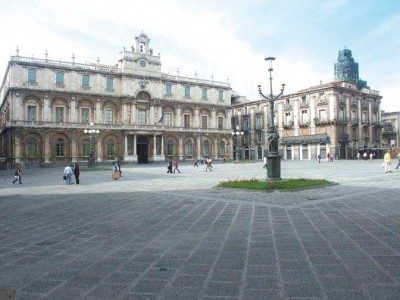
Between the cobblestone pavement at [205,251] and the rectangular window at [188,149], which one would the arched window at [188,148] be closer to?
the rectangular window at [188,149]

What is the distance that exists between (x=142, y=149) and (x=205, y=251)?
4564 cm

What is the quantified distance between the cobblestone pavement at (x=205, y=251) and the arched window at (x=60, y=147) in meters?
35.7

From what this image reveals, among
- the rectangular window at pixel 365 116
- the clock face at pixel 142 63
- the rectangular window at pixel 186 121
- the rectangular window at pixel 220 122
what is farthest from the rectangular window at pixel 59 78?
the rectangular window at pixel 365 116

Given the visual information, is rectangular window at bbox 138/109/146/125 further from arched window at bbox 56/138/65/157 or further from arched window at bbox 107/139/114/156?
arched window at bbox 56/138/65/157

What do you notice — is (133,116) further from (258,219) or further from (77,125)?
(258,219)

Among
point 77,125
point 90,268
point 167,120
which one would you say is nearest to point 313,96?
point 167,120

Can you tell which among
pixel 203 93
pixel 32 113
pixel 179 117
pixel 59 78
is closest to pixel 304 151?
pixel 203 93

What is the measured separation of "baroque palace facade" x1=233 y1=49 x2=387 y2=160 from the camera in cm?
5222

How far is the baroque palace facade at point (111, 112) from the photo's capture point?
4103cm

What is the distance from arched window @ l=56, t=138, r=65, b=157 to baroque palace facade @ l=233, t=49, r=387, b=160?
1377 inches

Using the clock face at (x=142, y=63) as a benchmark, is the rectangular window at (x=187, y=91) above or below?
below

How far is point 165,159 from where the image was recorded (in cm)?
5056

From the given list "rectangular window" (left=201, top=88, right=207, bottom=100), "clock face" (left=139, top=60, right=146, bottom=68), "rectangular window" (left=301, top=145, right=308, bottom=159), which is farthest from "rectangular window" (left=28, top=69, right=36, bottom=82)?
"rectangular window" (left=301, top=145, right=308, bottom=159)

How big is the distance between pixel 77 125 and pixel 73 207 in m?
36.3
